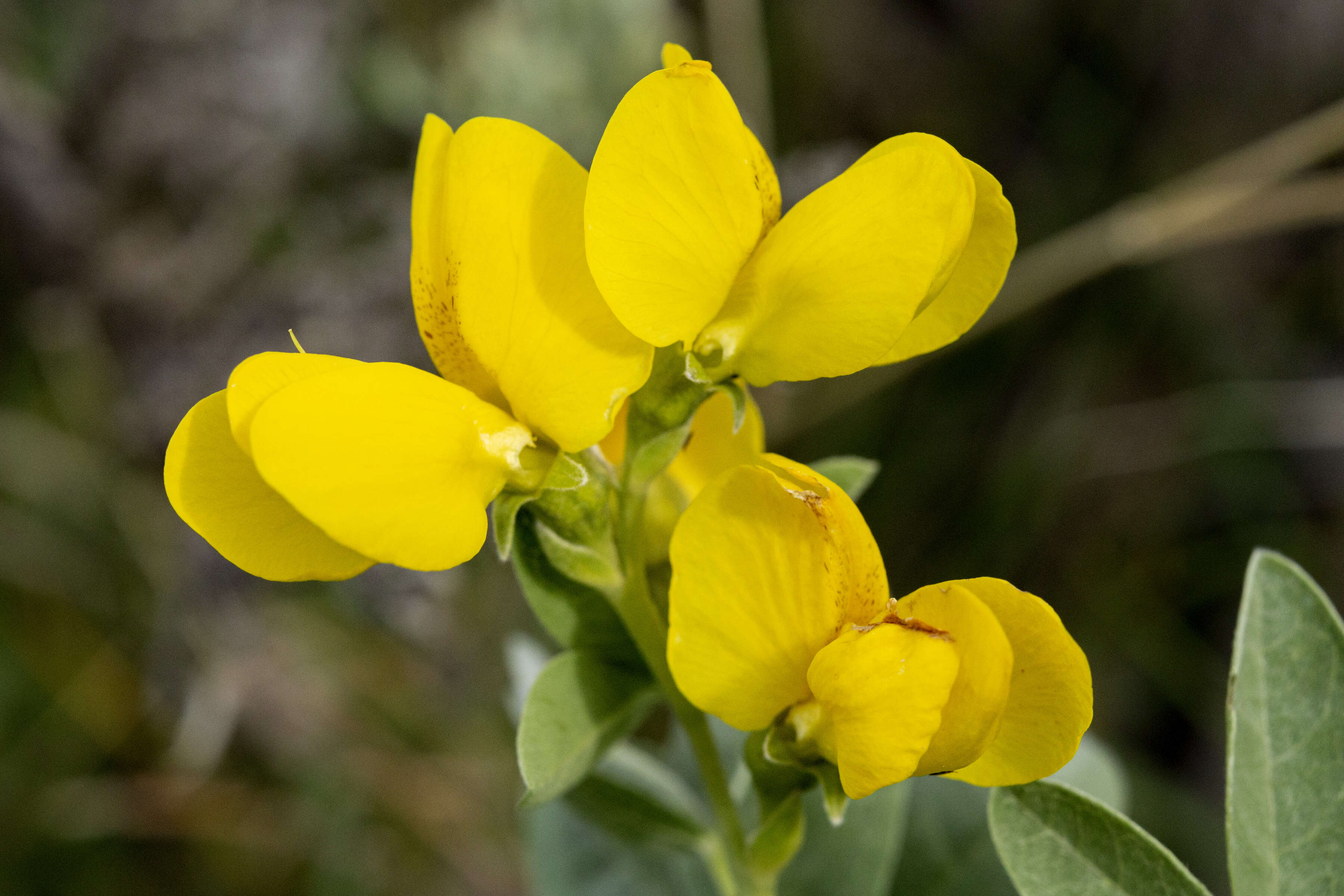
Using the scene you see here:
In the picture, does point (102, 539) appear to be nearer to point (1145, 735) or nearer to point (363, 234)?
point (363, 234)

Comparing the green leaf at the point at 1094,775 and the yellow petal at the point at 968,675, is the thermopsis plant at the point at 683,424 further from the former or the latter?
the green leaf at the point at 1094,775

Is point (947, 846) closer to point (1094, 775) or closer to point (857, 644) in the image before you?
point (1094, 775)

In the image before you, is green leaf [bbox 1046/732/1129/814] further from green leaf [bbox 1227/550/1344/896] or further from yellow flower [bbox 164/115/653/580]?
yellow flower [bbox 164/115/653/580]

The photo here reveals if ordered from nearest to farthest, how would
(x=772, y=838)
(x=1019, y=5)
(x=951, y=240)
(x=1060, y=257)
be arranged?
1. (x=951, y=240)
2. (x=772, y=838)
3. (x=1060, y=257)
4. (x=1019, y=5)

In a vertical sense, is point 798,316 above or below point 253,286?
above

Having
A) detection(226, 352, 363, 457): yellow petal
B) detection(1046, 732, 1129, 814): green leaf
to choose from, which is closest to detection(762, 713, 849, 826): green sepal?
detection(226, 352, 363, 457): yellow petal

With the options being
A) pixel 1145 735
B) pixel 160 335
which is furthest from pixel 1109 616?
pixel 160 335

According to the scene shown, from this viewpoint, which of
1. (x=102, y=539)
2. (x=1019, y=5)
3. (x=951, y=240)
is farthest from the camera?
(x=1019, y=5)
